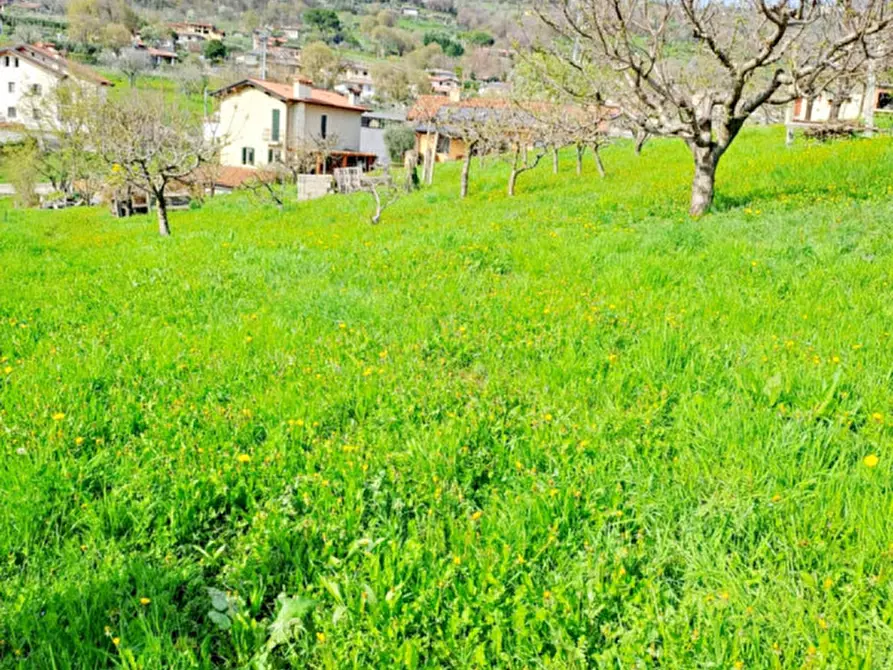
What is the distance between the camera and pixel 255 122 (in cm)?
5722

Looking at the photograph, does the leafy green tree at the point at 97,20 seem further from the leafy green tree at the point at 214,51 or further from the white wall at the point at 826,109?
the white wall at the point at 826,109

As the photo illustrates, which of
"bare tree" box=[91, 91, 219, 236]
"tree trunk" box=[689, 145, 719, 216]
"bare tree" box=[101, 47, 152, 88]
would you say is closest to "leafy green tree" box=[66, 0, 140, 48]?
"bare tree" box=[101, 47, 152, 88]

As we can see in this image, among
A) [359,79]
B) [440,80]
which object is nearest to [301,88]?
[440,80]

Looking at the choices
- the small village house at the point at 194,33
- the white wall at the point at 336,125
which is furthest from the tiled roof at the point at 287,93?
the small village house at the point at 194,33

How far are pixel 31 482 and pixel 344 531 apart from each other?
1.70 meters

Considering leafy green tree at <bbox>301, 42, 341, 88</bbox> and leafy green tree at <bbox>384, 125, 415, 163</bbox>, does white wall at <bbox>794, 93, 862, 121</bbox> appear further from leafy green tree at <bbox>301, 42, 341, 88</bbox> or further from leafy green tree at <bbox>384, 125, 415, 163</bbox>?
leafy green tree at <bbox>301, 42, 341, 88</bbox>

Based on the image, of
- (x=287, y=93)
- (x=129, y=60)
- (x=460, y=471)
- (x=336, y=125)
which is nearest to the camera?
(x=460, y=471)

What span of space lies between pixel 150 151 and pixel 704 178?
642 inches

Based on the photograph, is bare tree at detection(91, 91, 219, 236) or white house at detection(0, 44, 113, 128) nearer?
bare tree at detection(91, 91, 219, 236)

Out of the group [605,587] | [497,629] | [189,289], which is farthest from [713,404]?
[189,289]

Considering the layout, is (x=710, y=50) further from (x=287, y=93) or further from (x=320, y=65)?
(x=320, y=65)

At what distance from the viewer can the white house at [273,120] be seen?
56.3 meters

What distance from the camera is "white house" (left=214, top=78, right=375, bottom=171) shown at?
56.3m

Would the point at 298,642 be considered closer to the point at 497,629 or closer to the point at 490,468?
the point at 497,629
